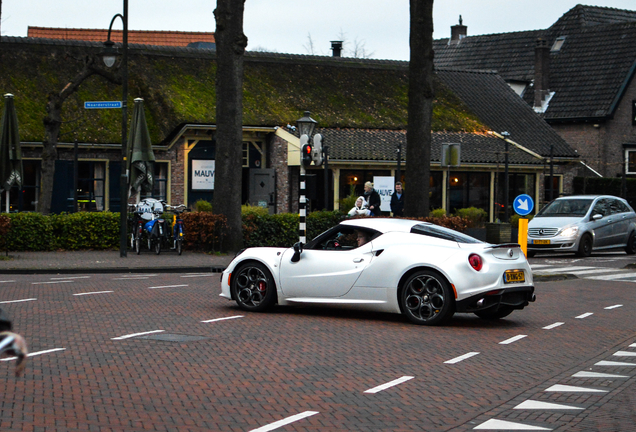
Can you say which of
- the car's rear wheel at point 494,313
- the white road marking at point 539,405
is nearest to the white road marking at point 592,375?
the white road marking at point 539,405

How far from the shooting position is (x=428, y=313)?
11477 mm

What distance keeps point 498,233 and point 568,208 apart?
244cm

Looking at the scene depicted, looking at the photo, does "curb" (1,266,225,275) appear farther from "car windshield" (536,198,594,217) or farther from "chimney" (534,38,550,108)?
"chimney" (534,38,550,108)

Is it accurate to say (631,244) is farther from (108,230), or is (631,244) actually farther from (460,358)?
(460,358)

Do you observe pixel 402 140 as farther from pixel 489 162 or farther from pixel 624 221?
pixel 624 221

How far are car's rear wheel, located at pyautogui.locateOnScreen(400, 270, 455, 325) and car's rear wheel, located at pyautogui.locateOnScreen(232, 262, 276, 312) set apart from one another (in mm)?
1944

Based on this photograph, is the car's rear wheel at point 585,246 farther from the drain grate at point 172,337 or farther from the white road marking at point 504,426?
the white road marking at point 504,426

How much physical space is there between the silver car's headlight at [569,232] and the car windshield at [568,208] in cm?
102

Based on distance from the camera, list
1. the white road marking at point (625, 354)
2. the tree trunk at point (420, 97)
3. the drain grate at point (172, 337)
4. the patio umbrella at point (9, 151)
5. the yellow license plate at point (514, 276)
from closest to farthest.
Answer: the white road marking at point (625, 354) < the drain grate at point (172, 337) < the yellow license plate at point (514, 276) < the patio umbrella at point (9, 151) < the tree trunk at point (420, 97)

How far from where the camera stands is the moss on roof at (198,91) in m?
34.3

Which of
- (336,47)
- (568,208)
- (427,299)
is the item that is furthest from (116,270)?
(336,47)

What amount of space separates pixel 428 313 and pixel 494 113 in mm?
35462

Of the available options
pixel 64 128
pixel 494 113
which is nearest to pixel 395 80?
pixel 494 113

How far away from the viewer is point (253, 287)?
41.7 feet
